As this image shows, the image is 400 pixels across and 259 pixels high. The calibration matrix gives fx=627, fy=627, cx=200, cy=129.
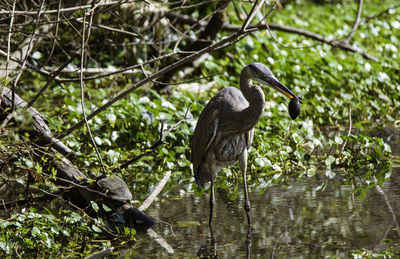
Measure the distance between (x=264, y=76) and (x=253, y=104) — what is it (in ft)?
0.85

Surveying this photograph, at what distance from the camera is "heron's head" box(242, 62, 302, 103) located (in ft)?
17.4

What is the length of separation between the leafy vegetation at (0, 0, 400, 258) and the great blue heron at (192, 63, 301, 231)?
0.44 metres

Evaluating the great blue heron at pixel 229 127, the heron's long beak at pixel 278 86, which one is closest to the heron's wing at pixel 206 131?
the great blue heron at pixel 229 127

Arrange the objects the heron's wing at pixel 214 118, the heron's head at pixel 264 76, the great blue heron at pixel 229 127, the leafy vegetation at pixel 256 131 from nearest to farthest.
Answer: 1. the leafy vegetation at pixel 256 131
2. the heron's head at pixel 264 76
3. the great blue heron at pixel 229 127
4. the heron's wing at pixel 214 118

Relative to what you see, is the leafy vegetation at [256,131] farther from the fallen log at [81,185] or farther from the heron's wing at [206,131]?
the heron's wing at [206,131]

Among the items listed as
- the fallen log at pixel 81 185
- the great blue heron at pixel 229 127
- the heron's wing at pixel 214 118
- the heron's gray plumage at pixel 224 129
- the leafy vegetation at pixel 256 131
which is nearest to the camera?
the leafy vegetation at pixel 256 131

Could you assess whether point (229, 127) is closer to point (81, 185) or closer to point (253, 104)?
point (253, 104)

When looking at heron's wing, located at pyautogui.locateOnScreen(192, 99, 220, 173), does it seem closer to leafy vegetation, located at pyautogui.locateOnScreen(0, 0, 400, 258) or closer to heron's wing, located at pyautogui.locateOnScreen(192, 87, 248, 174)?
heron's wing, located at pyautogui.locateOnScreen(192, 87, 248, 174)

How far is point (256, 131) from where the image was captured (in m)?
7.87

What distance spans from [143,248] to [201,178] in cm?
144

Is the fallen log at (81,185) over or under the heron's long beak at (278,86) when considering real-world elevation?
under

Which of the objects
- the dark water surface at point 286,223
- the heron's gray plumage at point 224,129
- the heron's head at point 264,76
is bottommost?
the dark water surface at point 286,223

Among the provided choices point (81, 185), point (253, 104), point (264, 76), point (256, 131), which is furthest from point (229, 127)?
point (256, 131)

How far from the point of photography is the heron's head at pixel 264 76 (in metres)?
5.32
